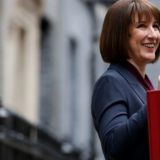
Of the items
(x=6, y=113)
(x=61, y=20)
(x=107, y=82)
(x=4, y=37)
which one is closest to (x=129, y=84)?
(x=107, y=82)

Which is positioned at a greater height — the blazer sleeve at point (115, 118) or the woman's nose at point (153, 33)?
the woman's nose at point (153, 33)

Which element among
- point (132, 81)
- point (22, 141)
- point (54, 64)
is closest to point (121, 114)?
point (132, 81)

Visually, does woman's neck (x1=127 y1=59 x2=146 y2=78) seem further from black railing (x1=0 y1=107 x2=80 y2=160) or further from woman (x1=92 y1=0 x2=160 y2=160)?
black railing (x1=0 y1=107 x2=80 y2=160)

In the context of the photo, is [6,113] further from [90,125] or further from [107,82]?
[90,125]

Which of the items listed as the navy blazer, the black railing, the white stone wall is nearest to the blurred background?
the white stone wall

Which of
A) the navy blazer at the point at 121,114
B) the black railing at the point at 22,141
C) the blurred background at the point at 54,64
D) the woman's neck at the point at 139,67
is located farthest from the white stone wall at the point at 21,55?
the navy blazer at the point at 121,114

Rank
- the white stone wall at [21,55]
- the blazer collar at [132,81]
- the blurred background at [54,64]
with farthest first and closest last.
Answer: the blurred background at [54,64]
the white stone wall at [21,55]
the blazer collar at [132,81]

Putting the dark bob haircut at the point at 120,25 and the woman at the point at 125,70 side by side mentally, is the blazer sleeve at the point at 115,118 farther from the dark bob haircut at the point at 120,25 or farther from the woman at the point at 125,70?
the dark bob haircut at the point at 120,25

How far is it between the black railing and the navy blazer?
625 cm

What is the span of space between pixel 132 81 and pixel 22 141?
792cm

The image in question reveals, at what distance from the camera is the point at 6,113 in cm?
1148

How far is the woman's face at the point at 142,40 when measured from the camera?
465 centimetres

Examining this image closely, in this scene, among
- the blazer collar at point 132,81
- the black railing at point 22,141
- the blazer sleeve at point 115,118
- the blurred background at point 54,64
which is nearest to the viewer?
Answer: the blazer sleeve at point 115,118

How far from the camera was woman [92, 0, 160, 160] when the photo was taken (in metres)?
4.46
